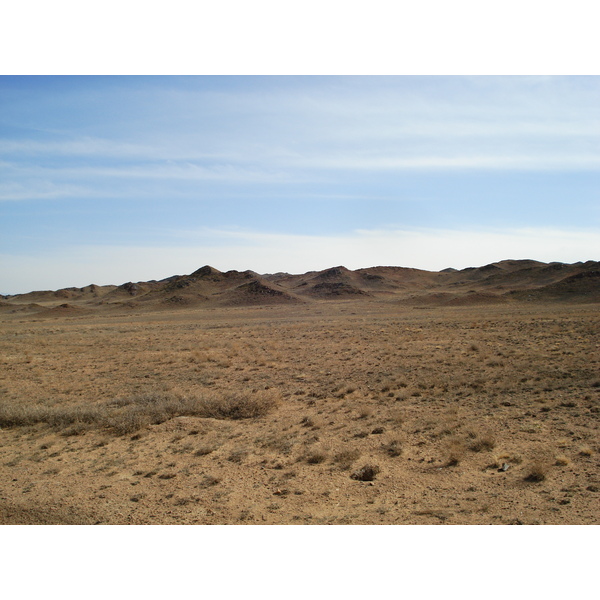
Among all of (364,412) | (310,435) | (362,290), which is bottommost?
(310,435)

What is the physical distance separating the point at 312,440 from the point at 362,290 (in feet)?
288

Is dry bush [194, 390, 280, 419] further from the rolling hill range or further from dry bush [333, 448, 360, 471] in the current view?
the rolling hill range

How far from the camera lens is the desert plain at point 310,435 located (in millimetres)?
6254

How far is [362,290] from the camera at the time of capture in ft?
315

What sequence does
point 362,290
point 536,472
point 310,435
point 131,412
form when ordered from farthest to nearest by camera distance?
Result: 1. point 362,290
2. point 131,412
3. point 310,435
4. point 536,472

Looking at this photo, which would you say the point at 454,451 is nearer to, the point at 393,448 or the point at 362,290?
the point at 393,448

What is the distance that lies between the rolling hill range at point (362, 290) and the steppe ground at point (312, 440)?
43977mm

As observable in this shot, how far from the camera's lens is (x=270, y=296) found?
→ 275ft

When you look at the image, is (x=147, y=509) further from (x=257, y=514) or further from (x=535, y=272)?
(x=535, y=272)

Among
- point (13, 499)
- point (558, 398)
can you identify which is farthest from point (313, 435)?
point (558, 398)

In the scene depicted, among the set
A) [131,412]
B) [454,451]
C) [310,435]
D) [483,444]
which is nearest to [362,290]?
[131,412]

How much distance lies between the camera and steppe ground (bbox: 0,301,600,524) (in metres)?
6.23

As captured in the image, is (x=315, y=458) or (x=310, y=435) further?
(x=310, y=435)

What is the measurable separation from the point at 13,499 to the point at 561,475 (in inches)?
322
